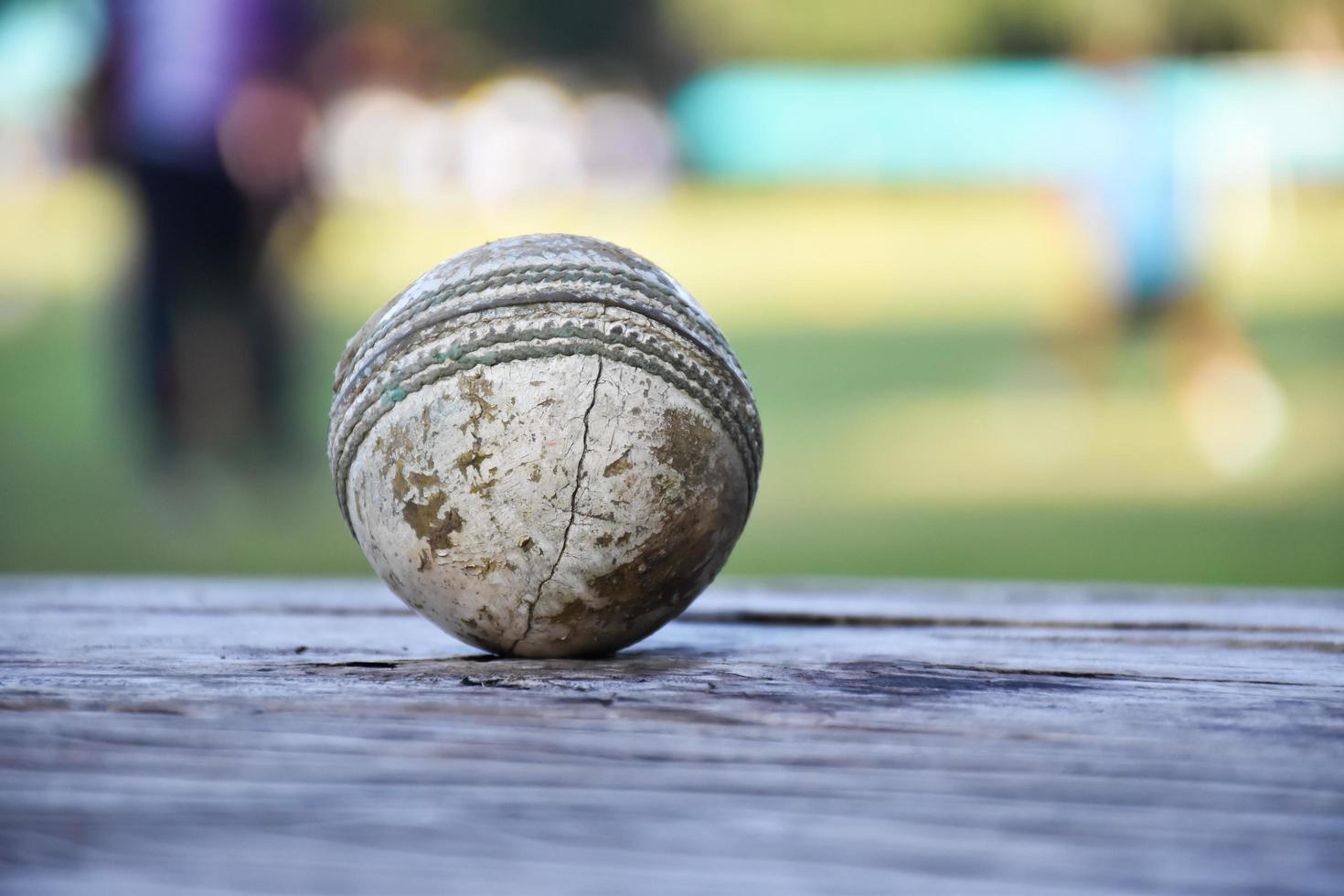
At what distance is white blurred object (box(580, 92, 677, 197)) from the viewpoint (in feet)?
30.1

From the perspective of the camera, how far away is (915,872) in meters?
1.33

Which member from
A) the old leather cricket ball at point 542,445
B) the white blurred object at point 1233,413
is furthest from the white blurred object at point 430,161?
the old leather cricket ball at point 542,445

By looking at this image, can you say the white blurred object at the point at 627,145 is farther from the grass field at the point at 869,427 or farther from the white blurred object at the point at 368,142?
the white blurred object at the point at 368,142

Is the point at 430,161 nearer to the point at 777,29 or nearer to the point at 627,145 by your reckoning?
the point at 627,145

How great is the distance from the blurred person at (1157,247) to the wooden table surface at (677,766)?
6864mm

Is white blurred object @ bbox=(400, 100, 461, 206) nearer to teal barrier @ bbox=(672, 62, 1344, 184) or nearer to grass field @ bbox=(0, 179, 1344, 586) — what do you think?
grass field @ bbox=(0, 179, 1344, 586)

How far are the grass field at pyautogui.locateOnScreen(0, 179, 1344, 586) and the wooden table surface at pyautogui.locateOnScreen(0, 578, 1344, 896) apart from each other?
521cm

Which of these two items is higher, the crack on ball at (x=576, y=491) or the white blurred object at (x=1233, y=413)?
the white blurred object at (x=1233, y=413)

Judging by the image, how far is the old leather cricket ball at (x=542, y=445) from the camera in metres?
2.03

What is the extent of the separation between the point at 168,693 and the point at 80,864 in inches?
24.7

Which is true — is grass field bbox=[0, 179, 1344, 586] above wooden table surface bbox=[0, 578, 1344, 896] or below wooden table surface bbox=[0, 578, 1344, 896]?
above

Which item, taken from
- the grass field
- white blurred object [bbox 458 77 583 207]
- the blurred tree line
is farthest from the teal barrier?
white blurred object [bbox 458 77 583 207]

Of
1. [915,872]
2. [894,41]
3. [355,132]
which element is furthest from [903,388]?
[915,872]

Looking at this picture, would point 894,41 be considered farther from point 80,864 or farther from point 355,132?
point 80,864
